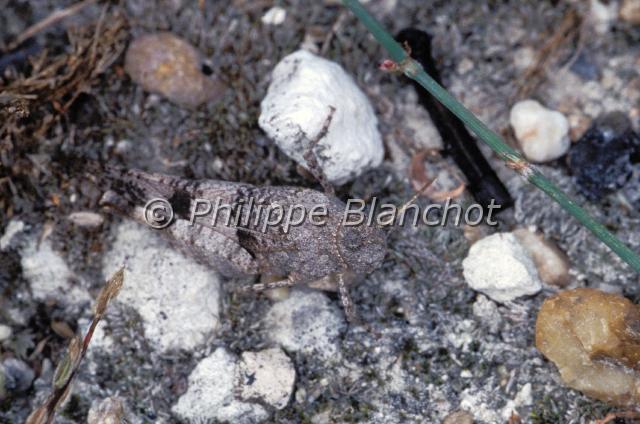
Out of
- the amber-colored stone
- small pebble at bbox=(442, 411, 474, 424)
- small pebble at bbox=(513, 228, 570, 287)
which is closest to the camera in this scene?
the amber-colored stone

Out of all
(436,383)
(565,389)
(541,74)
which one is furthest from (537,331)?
(541,74)

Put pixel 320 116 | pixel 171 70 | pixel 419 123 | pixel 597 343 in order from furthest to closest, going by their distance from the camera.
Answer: pixel 419 123 < pixel 171 70 < pixel 320 116 < pixel 597 343

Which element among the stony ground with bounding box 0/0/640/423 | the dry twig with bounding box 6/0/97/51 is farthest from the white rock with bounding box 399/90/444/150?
the dry twig with bounding box 6/0/97/51

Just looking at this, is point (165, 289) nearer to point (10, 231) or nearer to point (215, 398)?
point (215, 398)

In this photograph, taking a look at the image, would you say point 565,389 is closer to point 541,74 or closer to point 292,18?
point 541,74

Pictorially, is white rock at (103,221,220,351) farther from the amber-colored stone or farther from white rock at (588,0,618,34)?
white rock at (588,0,618,34)

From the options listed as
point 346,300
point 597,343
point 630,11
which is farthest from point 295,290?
point 630,11
